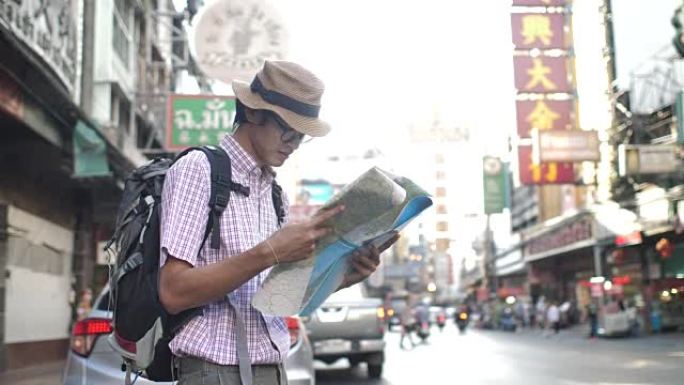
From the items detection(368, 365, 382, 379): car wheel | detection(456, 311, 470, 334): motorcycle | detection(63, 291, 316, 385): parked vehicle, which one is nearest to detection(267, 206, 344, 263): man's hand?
detection(63, 291, 316, 385): parked vehicle

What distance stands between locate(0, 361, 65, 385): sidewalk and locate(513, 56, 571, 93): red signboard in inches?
687

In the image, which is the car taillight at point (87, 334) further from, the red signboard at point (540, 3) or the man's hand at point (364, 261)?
the red signboard at point (540, 3)

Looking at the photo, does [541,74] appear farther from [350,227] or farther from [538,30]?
[350,227]

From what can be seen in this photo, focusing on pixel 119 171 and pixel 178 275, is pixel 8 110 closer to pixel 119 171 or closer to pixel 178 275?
pixel 119 171

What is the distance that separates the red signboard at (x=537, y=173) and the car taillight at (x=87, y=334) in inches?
867

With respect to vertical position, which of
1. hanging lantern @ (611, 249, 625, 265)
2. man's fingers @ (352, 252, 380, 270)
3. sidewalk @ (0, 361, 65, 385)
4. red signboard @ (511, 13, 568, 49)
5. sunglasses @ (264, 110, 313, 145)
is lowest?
sidewalk @ (0, 361, 65, 385)

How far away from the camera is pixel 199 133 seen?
15.0m

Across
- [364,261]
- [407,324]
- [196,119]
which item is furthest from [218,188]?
[407,324]

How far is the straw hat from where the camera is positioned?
2.13 meters

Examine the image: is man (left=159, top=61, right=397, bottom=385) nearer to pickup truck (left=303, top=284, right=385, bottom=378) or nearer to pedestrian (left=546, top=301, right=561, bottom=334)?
pickup truck (left=303, top=284, right=385, bottom=378)

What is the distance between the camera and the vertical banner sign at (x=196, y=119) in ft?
48.8

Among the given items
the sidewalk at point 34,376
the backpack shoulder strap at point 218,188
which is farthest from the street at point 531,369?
the backpack shoulder strap at point 218,188

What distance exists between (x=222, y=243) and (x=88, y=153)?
10514 millimetres

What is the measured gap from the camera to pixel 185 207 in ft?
6.43
